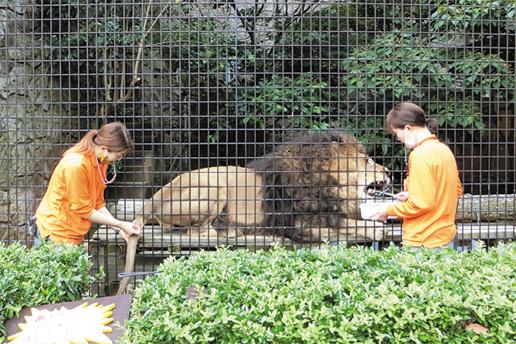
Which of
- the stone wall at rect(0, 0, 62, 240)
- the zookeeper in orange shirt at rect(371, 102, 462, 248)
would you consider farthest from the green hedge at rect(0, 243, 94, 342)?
the stone wall at rect(0, 0, 62, 240)

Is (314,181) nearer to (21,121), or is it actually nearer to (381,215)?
(381,215)

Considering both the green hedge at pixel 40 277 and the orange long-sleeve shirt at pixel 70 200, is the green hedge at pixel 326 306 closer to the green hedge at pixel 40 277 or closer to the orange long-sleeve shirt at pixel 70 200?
the green hedge at pixel 40 277

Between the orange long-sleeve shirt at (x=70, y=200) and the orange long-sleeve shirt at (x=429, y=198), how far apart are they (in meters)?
2.01

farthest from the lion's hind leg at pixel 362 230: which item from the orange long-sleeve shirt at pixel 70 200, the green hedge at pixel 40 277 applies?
the green hedge at pixel 40 277

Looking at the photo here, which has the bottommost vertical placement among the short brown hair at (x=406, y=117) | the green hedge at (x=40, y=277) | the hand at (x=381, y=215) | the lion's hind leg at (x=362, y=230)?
the lion's hind leg at (x=362, y=230)

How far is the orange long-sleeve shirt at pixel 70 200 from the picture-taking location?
3.75m

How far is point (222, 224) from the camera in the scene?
5598mm

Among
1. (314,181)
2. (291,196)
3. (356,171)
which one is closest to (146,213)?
(291,196)

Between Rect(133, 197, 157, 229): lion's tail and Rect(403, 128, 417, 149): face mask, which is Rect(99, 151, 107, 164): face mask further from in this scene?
Rect(403, 128, 417, 149): face mask

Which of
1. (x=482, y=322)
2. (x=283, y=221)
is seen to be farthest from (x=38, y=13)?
(x=482, y=322)

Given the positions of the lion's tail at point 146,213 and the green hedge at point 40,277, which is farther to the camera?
the lion's tail at point 146,213

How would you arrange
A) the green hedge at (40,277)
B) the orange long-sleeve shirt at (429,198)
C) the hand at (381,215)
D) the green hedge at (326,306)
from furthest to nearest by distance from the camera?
the hand at (381,215), the orange long-sleeve shirt at (429,198), the green hedge at (40,277), the green hedge at (326,306)

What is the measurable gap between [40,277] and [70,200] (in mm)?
1103

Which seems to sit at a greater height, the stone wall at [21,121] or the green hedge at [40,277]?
the stone wall at [21,121]
